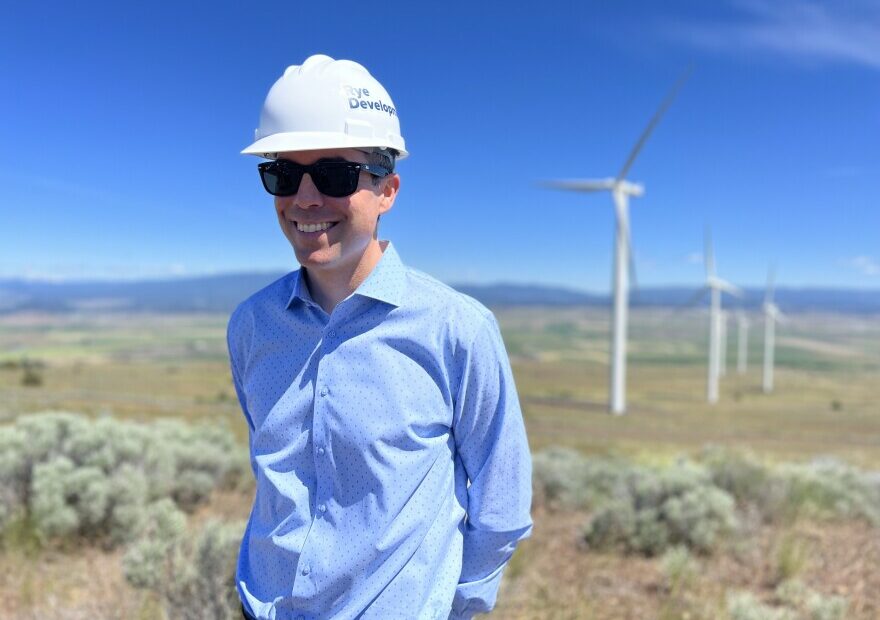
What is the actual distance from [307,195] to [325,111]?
29cm

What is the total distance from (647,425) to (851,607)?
37.8 meters

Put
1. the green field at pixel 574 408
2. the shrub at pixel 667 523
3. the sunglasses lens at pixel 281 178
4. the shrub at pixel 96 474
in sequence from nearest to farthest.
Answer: the sunglasses lens at pixel 281 178
the green field at pixel 574 408
the shrub at pixel 96 474
the shrub at pixel 667 523

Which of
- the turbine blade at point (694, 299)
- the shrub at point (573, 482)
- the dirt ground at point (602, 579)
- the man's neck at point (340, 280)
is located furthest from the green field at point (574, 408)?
the turbine blade at point (694, 299)

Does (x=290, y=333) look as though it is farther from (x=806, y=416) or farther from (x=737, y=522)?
(x=806, y=416)

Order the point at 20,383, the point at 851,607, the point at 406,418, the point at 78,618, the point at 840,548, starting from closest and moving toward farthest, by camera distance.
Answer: the point at 406,418 < the point at 78,618 < the point at 851,607 < the point at 840,548 < the point at 20,383

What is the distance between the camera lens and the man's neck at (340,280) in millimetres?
2605

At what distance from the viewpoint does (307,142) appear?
245cm

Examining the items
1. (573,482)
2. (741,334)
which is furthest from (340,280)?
(741,334)

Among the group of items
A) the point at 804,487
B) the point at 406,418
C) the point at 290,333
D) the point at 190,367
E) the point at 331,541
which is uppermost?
the point at 290,333

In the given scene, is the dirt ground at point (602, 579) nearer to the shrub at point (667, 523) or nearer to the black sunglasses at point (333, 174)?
the shrub at point (667, 523)

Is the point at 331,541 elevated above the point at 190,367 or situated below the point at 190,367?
above

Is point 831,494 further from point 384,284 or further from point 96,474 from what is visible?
point 384,284

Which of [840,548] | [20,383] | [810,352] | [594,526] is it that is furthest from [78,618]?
[810,352]

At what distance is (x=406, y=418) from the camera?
7.95ft
